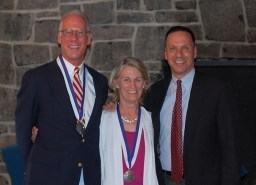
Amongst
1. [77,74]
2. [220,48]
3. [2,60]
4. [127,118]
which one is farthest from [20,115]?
[220,48]

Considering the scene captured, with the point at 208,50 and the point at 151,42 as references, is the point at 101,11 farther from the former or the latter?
the point at 208,50

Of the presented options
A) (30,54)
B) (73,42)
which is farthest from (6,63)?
(73,42)

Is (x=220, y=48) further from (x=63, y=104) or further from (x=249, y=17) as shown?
(x=63, y=104)

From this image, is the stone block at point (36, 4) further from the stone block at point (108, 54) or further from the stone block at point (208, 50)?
the stone block at point (208, 50)

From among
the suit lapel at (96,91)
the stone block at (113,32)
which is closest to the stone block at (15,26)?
the stone block at (113,32)

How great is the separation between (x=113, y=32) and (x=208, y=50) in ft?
2.54

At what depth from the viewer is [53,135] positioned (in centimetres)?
283

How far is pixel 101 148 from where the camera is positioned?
293 centimetres

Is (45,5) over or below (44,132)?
over

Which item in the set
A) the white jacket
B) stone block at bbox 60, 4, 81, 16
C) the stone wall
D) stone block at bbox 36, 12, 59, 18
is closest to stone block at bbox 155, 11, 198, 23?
the stone wall

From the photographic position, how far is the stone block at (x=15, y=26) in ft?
13.9

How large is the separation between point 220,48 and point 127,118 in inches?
56.1

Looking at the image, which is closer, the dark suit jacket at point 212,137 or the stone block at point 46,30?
the dark suit jacket at point 212,137

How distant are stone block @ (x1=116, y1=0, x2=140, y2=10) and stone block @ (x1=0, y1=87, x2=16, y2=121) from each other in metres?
1.13
